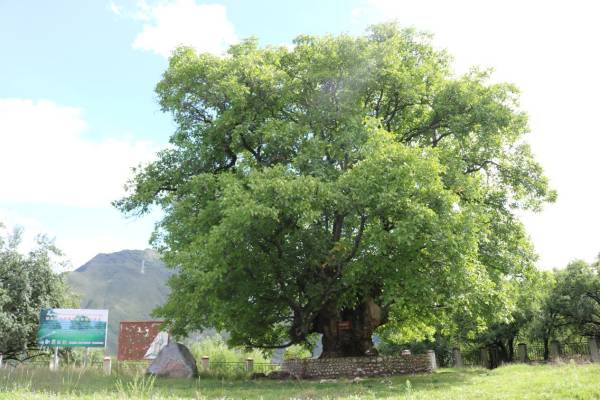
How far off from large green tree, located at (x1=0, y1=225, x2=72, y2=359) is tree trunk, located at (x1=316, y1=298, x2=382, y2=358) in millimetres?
23180

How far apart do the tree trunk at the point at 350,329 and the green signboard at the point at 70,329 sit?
16.5m

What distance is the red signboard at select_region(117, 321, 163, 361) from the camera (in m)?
34.3

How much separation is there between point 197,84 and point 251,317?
34.5 ft

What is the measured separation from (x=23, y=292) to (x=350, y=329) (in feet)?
81.9

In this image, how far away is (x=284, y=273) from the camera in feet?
64.4

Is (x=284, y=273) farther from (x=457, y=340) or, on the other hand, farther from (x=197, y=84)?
(x=457, y=340)

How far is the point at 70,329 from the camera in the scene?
31391 mm

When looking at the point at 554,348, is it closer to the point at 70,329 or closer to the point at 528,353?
the point at 528,353

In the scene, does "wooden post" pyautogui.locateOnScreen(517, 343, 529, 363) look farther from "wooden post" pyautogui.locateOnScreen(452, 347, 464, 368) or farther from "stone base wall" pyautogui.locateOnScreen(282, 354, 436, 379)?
"stone base wall" pyautogui.locateOnScreen(282, 354, 436, 379)

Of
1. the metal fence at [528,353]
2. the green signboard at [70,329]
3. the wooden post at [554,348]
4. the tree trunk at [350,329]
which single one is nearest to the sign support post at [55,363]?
the green signboard at [70,329]

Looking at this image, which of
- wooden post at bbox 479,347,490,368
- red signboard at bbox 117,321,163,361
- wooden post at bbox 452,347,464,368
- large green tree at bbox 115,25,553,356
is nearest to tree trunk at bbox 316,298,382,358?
large green tree at bbox 115,25,553,356

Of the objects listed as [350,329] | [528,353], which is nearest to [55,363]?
[350,329]

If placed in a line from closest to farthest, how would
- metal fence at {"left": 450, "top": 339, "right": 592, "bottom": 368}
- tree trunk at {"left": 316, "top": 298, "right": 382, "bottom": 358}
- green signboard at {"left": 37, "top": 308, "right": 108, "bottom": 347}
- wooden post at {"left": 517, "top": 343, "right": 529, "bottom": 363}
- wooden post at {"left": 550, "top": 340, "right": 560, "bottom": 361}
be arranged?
1. tree trunk at {"left": 316, "top": 298, "right": 382, "bottom": 358}
2. green signboard at {"left": 37, "top": 308, "right": 108, "bottom": 347}
3. wooden post at {"left": 550, "top": 340, "right": 560, "bottom": 361}
4. metal fence at {"left": 450, "top": 339, "right": 592, "bottom": 368}
5. wooden post at {"left": 517, "top": 343, "right": 529, "bottom": 363}

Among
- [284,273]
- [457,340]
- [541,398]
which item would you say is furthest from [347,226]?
[457,340]
